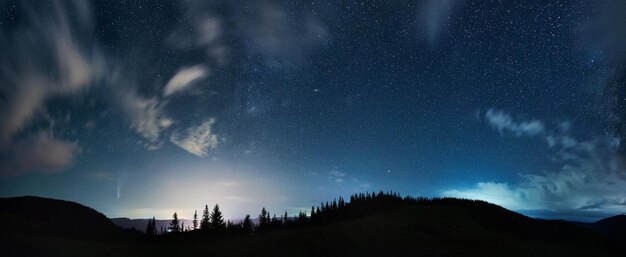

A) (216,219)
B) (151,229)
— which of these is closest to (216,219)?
(216,219)

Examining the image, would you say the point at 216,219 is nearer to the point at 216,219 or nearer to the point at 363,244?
the point at 216,219

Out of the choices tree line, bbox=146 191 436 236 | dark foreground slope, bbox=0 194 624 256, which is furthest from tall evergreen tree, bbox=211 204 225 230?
dark foreground slope, bbox=0 194 624 256

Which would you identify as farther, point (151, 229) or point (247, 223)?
point (151, 229)

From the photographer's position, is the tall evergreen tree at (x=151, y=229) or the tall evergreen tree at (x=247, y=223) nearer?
the tall evergreen tree at (x=247, y=223)

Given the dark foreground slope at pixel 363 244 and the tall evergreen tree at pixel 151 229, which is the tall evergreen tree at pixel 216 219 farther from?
the dark foreground slope at pixel 363 244

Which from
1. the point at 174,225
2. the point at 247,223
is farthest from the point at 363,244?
the point at 174,225

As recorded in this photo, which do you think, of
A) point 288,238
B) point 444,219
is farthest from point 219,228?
point 444,219

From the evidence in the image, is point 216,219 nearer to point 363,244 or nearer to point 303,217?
point 303,217

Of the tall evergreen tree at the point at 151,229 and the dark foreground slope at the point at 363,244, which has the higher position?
the dark foreground slope at the point at 363,244

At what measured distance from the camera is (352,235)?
5959 centimetres

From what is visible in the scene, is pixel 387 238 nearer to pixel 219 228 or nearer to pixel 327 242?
pixel 327 242

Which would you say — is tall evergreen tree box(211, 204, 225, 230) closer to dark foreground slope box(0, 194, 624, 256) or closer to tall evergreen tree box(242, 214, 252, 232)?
tall evergreen tree box(242, 214, 252, 232)

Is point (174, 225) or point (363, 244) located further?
point (174, 225)

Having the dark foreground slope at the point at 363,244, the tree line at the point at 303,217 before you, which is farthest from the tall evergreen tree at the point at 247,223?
the dark foreground slope at the point at 363,244
